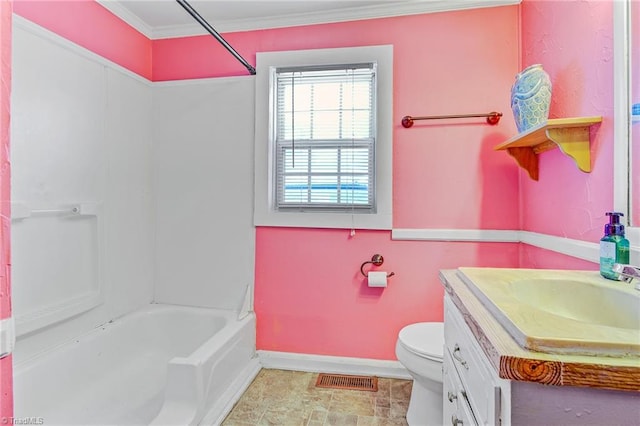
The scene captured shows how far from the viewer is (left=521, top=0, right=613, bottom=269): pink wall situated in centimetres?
112

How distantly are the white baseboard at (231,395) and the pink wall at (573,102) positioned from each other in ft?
5.67

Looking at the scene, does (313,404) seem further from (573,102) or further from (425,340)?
(573,102)

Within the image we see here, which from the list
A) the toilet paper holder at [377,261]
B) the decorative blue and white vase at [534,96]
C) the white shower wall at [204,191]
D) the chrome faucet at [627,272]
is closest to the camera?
Answer: the chrome faucet at [627,272]

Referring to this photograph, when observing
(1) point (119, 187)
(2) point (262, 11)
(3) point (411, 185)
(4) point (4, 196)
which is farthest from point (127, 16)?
(3) point (411, 185)

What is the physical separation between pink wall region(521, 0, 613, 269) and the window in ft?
2.52

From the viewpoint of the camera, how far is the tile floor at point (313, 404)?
1582 millimetres

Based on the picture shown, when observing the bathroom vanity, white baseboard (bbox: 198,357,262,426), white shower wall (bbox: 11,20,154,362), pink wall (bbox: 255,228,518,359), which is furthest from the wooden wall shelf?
white shower wall (bbox: 11,20,154,362)

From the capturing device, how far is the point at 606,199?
3.68 ft

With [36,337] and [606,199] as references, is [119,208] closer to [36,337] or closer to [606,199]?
[36,337]

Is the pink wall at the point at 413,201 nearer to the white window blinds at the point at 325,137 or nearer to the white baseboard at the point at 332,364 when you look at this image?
the white baseboard at the point at 332,364

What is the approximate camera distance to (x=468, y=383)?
81cm

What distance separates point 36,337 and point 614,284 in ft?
7.29

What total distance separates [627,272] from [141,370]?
89.9 inches

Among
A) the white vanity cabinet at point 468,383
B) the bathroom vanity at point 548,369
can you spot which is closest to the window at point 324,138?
the white vanity cabinet at point 468,383
